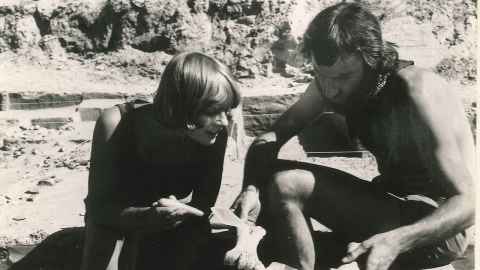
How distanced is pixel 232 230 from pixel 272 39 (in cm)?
574

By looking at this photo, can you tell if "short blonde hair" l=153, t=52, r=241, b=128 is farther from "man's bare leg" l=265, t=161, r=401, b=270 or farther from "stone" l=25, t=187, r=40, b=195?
"stone" l=25, t=187, r=40, b=195

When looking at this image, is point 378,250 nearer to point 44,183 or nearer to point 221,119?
point 221,119

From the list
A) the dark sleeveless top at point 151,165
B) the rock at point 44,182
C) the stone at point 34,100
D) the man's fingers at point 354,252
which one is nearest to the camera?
the man's fingers at point 354,252

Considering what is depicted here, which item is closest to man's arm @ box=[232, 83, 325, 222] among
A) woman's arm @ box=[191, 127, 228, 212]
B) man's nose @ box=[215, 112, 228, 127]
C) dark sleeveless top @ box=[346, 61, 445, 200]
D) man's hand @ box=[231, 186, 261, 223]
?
man's hand @ box=[231, 186, 261, 223]

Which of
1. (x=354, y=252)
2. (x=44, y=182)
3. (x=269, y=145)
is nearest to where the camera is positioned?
(x=354, y=252)

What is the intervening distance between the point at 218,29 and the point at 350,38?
6.10 meters

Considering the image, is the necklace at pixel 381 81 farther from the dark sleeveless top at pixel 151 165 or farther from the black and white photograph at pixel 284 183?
the dark sleeveless top at pixel 151 165

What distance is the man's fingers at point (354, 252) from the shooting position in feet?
6.54

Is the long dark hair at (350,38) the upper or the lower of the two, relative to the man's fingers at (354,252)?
upper

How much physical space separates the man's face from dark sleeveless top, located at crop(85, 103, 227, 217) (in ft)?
1.64

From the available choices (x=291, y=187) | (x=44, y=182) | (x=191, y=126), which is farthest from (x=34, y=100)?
(x=291, y=187)

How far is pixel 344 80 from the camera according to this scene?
2.30 m

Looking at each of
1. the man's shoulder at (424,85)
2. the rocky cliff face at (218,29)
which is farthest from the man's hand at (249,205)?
the rocky cliff face at (218,29)

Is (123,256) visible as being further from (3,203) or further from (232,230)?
(3,203)
